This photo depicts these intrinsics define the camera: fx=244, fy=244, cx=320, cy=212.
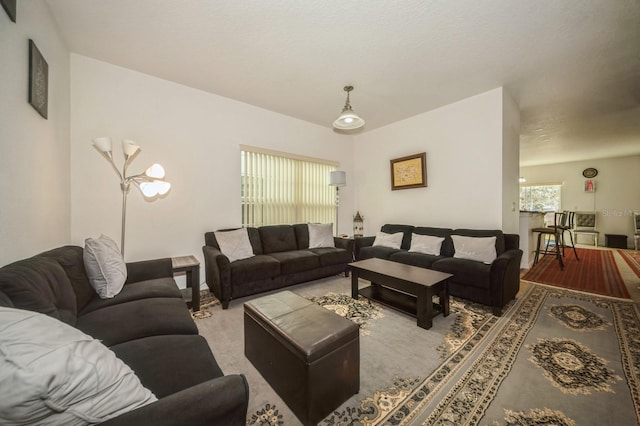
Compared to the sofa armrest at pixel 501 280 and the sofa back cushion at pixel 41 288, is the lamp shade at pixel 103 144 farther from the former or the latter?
the sofa armrest at pixel 501 280

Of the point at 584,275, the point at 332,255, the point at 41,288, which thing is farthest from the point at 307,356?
the point at 584,275

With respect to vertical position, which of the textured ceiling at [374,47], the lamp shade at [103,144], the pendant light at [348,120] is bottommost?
the lamp shade at [103,144]

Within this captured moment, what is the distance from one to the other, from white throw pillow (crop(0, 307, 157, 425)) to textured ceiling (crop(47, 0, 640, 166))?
2.49 m

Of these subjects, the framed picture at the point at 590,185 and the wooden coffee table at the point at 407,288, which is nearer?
the wooden coffee table at the point at 407,288

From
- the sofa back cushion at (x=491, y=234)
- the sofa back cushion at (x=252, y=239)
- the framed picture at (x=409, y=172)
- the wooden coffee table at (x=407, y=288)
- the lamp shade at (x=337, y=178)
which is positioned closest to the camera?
the wooden coffee table at (x=407, y=288)

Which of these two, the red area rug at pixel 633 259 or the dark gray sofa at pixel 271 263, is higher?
the dark gray sofa at pixel 271 263

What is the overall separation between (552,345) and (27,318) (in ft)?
10.7

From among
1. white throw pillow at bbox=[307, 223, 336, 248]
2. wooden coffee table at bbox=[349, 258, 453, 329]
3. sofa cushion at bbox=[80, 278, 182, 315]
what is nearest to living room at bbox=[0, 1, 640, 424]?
sofa cushion at bbox=[80, 278, 182, 315]

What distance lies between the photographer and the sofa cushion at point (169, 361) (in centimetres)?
104

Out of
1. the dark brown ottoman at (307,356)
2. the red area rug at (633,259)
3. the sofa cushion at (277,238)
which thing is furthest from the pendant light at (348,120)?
the red area rug at (633,259)

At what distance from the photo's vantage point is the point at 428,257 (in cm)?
341

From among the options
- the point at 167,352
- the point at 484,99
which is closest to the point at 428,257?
the point at 484,99

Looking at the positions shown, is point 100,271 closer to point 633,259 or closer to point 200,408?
point 200,408

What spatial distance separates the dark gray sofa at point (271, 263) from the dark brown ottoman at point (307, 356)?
46.2 inches
